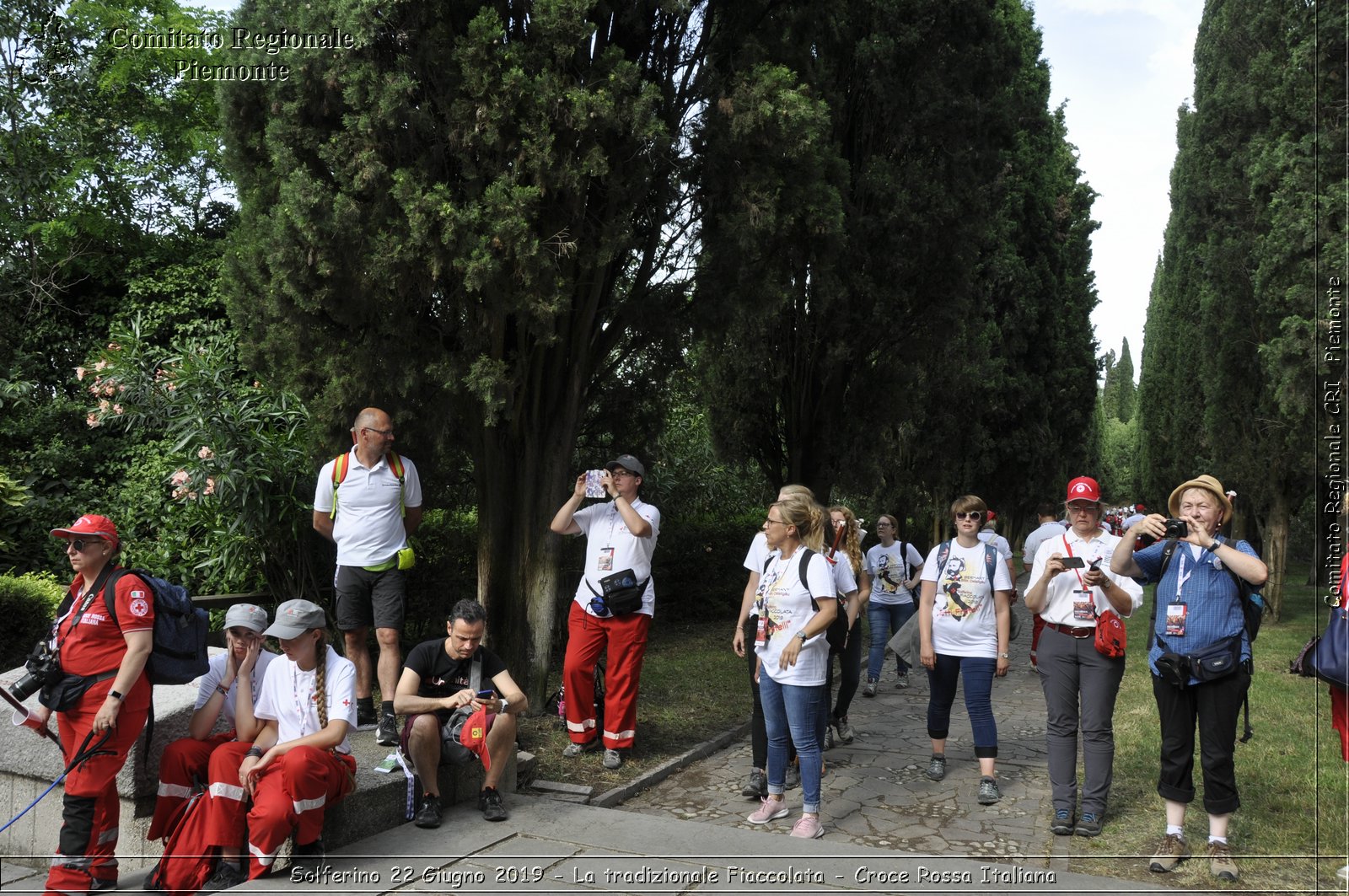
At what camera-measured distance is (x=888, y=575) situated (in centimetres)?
970

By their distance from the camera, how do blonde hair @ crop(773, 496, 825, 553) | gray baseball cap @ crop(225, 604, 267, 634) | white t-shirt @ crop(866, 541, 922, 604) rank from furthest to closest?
white t-shirt @ crop(866, 541, 922, 604) < blonde hair @ crop(773, 496, 825, 553) < gray baseball cap @ crop(225, 604, 267, 634)

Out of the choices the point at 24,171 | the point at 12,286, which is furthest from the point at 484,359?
the point at 24,171

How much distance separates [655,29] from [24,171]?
9.73 meters

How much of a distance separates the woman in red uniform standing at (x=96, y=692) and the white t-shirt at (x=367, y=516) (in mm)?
1561

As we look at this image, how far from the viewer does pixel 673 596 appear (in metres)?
15.4

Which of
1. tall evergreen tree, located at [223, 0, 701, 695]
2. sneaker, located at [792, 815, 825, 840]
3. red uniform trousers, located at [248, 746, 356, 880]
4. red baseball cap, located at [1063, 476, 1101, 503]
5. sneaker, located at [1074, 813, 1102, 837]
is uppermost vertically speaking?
tall evergreen tree, located at [223, 0, 701, 695]

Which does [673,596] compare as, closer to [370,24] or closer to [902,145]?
[902,145]

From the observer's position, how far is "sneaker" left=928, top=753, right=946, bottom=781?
6.71 meters

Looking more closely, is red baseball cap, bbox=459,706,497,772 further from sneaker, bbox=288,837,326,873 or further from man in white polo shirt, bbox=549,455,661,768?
man in white polo shirt, bbox=549,455,661,768

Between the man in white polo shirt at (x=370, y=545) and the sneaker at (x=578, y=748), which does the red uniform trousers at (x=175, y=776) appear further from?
the sneaker at (x=578, y=748)

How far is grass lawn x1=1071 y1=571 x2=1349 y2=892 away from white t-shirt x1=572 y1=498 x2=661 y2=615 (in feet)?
10.0

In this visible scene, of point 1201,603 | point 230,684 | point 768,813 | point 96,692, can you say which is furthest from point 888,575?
point 96,692

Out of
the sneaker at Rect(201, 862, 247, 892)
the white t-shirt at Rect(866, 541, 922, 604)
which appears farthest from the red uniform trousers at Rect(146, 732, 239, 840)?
the white t-shirt at Rect(866, 541, 922, 604)

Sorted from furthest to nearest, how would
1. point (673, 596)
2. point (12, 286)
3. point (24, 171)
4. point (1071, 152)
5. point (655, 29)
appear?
point (1071, 152), point (673, 596), point (24, 171), point (12, 286), point (655, 29)
